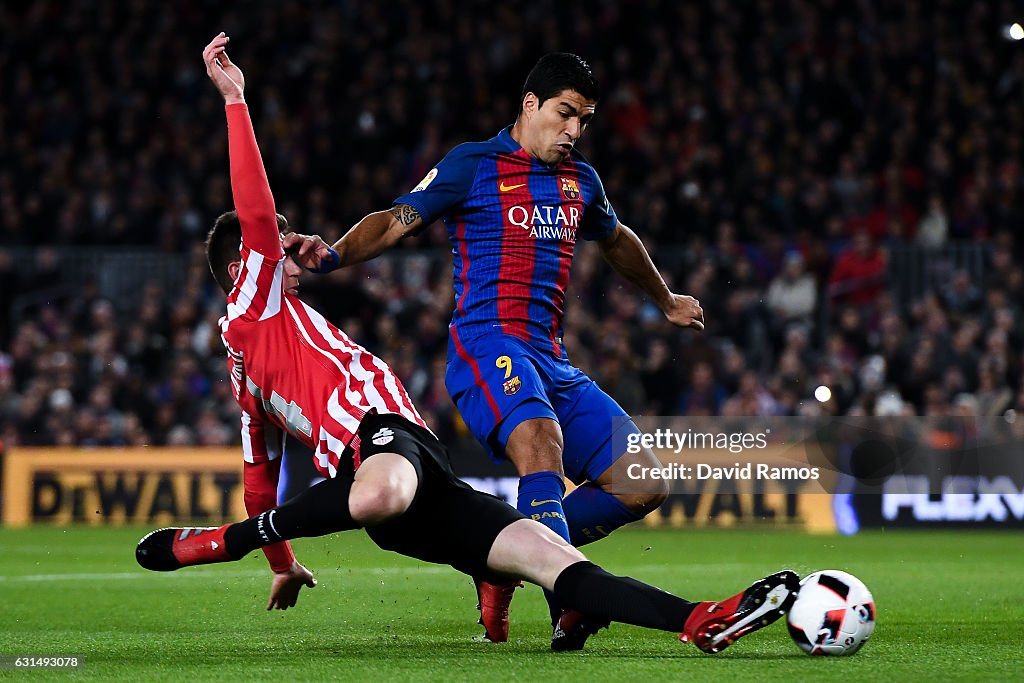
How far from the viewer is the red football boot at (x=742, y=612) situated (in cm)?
469

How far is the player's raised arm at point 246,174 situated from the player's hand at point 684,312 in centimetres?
190

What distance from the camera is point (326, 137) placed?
61.6 feet

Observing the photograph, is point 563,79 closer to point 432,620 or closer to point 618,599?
point 618,599

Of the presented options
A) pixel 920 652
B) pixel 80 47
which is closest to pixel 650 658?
pixel 920 652

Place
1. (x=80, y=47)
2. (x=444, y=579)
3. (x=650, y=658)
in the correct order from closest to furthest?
(x=650, y=658)
(x=444, y=579)
(x=80, y=47)

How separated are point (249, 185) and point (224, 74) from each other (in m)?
0.47

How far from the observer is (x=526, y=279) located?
616cm

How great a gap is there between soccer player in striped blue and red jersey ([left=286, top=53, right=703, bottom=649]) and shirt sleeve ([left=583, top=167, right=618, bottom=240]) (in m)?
0.20

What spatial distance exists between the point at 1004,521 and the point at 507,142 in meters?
9.39

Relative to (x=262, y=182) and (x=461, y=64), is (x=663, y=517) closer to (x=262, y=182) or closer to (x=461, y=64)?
(x=461, y=64)

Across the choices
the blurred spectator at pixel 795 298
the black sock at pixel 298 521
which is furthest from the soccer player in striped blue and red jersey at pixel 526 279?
the blurred spectator at pixel 795 298

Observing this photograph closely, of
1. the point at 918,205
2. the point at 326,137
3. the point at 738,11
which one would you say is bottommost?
the point at 918,205

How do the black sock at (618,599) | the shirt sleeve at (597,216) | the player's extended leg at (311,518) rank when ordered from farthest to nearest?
the shirt sleeve at (597,216) < the player's extended leg at (311,518) < the black sock at (618,599)

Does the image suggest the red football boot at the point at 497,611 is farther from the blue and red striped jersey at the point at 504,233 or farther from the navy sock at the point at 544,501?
the blue and red striped jersey at the point at 504,233
